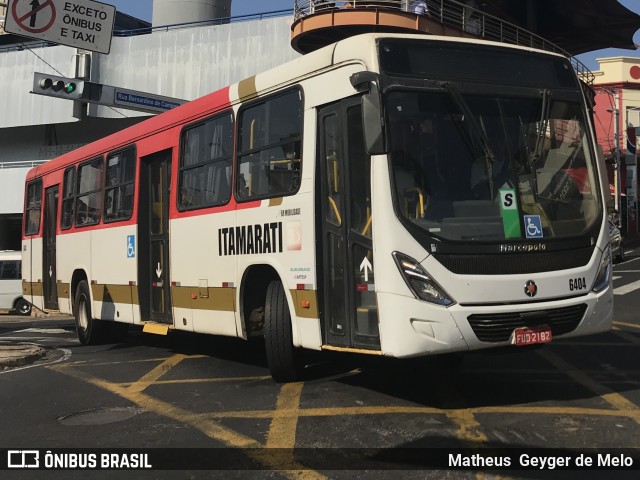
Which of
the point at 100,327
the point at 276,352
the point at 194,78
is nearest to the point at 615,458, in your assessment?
the point at 276,352

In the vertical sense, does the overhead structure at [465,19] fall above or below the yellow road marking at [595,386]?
above

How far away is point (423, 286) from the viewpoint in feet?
17.2

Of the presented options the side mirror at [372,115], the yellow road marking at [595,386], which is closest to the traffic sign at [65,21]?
the side mirror at [372,115]

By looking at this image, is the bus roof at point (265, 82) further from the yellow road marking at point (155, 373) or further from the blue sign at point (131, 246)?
the yellow road marking at point (155, 373)

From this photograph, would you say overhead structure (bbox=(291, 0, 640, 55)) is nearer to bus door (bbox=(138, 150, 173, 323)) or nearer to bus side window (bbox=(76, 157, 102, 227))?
bus side window (bbox=(76, 157, 102, 227))

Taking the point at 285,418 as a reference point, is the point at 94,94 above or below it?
above

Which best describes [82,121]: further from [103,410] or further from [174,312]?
[103,410]

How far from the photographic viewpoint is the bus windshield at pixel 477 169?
5.43 metres

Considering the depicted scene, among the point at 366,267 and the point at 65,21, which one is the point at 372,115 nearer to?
the point at 366,267

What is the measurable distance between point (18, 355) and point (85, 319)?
6.09 ft

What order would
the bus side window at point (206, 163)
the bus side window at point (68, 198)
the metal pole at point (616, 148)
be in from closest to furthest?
the bus side window at point (206, 163)
the bus side window at point (68, 198)
the metal pole at point (616, 148)

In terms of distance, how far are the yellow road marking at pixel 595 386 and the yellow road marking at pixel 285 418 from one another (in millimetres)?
2819

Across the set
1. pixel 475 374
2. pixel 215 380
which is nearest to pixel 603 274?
pixel 475 374

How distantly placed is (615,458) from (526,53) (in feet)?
12.0
